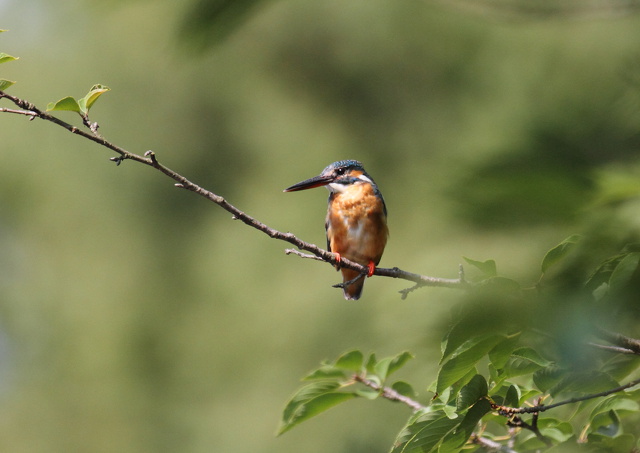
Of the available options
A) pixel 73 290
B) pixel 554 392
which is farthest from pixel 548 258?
pixel 73 290

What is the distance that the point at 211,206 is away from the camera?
9734mm

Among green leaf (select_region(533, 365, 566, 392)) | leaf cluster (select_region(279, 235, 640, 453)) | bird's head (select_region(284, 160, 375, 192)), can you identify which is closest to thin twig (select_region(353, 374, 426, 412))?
leaf cluster (select_region(279, 235, 640, 453))

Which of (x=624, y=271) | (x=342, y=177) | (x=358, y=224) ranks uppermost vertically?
(x=342, y=177)

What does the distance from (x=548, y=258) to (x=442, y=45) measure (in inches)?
341

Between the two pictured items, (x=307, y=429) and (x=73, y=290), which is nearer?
(x=307, y=429)

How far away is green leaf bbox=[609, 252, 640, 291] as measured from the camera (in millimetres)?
414

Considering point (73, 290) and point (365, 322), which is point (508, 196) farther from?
point (73, 290)

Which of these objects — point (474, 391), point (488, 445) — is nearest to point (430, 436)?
point (474, 391)

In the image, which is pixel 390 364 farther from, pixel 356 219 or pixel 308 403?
pixel 356 219

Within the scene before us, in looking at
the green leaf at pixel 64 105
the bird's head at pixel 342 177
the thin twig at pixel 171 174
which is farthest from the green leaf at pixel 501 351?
the bird's head at pixel 342 177

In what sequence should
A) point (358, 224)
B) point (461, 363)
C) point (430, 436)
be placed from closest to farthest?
point (461, 363)
point (430, 436)
point (358, 224)

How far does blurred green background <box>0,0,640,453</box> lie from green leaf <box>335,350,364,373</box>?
16.1 ft

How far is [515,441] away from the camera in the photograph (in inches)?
59.4

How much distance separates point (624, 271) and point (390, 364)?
113 centimetres
